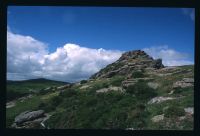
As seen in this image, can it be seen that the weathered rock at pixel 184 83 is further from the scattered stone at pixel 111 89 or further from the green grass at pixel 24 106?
the green grass at pixel 24 106

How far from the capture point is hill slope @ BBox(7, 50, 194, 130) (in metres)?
16.7

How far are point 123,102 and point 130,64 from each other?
12044 millimetres

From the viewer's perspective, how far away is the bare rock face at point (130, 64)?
1226 inches

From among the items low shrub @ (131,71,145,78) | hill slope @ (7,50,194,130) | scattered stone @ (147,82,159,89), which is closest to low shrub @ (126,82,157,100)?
hill slope @ (7,50,194,130)

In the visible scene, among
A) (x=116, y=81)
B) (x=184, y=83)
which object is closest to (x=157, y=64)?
(x=116, y=81)

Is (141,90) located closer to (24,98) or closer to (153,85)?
(153,85)

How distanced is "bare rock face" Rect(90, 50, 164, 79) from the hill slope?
0.27 ft

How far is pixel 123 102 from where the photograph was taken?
2295 centimetres

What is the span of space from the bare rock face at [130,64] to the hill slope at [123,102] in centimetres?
8

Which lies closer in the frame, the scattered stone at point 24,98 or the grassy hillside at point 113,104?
the grassy hillside at point 113,104

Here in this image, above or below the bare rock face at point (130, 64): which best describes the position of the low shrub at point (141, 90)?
below

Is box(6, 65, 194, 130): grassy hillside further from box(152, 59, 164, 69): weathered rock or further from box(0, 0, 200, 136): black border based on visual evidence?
box(0, 0, 200, 136): black border
